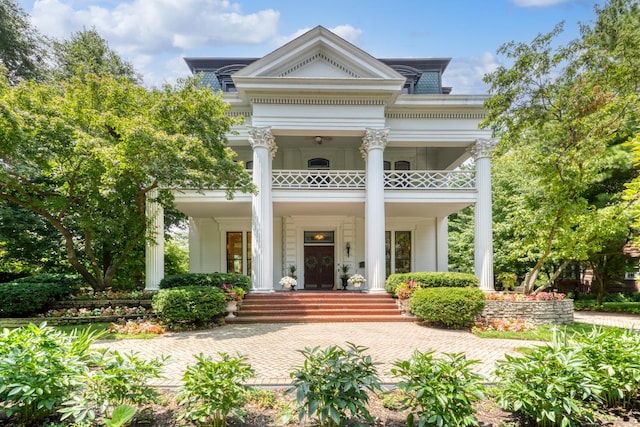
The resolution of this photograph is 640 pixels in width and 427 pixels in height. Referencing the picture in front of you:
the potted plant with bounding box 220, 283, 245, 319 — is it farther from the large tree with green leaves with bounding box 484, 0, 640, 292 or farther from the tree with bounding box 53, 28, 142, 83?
the tree with bounding box 53, 28, 142, 83

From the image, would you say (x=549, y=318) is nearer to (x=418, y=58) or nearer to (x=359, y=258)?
(x=359, y=258)

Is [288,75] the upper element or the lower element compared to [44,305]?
upper

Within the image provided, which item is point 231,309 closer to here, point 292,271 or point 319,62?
point 292,271

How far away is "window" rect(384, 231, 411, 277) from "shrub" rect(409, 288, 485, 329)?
6.47 m

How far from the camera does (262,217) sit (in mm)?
12633

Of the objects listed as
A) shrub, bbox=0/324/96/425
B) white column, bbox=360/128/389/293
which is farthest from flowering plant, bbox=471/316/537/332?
shrub, bbox=0/324/96/425

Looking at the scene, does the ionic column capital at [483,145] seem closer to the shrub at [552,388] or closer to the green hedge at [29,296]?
the shrub at [552,388]

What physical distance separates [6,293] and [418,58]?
59.0ft

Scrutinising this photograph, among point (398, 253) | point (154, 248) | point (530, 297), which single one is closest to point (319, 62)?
point (154, 248)

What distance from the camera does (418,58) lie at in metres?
16.3

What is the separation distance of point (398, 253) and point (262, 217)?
24.5 feet

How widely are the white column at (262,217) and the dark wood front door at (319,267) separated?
3.84 m

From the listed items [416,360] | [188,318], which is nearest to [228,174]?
[188,318]

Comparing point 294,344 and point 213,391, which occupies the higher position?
point 213,391
